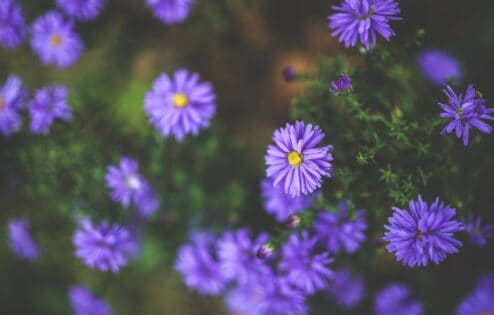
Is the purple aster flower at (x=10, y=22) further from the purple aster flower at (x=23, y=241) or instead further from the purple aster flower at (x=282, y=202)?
the purple aster flower at (x=282, y=202)

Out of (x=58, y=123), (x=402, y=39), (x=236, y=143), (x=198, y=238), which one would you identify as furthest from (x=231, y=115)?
(x=402, y=39)

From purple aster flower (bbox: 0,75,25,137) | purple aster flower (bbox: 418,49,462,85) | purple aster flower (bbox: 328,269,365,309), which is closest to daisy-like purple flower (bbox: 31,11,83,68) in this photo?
purple aster flower (bbox: 0,75,25,137)

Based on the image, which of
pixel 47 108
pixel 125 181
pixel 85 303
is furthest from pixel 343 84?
pixel 85 303

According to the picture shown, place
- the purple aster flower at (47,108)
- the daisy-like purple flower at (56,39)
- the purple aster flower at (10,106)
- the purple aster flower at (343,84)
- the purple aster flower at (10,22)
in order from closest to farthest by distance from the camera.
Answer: the purple aster flower at (343,84) → the purple aster flower at (47,108) → the purple aster flower at (10,106) → the purple aster flower at (10,22) → the daisy-like purple flower at (56,39)

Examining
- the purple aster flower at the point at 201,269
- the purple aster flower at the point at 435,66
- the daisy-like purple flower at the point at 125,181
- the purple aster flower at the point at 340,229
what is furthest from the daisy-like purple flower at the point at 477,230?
the daisy-like purple flower at the point at 125,181

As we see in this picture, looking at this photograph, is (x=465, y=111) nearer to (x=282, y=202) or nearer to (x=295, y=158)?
(x=295, y=158)

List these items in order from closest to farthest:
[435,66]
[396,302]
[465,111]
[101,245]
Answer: [465,111] → [101,245] → [396,302] → [435,66]
